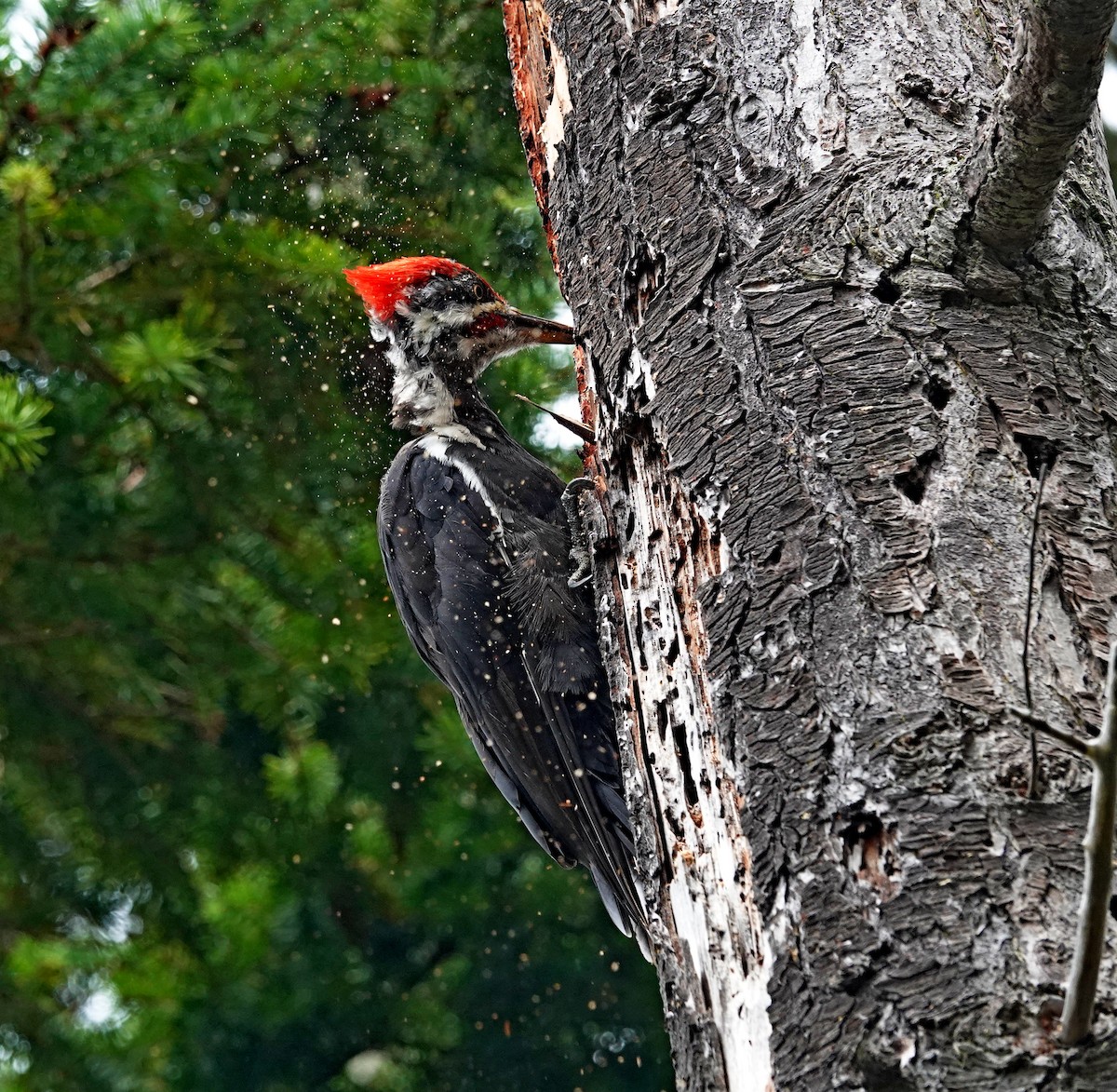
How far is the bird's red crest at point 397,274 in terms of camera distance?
3.02 metres

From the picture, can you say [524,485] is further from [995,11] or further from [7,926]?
[7,926]

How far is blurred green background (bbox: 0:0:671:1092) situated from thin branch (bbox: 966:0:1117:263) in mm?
1868

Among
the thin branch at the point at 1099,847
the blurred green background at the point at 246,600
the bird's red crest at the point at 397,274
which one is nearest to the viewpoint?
the thin branch at the point at 1099,847

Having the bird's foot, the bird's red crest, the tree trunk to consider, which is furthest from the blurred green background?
the tree trunk

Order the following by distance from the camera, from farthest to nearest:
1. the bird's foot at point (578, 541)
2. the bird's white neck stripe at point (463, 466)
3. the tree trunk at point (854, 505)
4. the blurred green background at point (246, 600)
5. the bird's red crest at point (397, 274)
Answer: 1. the bird's red crest at point (397, 274)
2. the blurred green background at point (246, 600)
3. the bird's white neck stripe at point (463, 466)
4. the bird's foot at point (578, 541)
5. the tree trunk at point (854, 505)

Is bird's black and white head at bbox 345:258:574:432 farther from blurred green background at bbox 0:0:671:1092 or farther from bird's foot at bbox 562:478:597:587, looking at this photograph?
bird's foot at bbox 562:478:597:587

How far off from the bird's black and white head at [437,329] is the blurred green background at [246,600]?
14 centimetres

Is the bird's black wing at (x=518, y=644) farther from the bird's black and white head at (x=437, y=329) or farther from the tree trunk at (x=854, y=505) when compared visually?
the tree trunk at (x=854, y=505)

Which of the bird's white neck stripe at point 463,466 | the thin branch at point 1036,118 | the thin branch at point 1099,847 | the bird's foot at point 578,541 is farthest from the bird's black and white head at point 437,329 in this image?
the thin branch at point 1099,847

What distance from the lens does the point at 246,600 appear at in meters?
3.20

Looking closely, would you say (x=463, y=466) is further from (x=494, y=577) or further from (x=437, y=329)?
(x=437, y=329)

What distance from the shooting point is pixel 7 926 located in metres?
3.74

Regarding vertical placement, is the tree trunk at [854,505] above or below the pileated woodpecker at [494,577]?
above

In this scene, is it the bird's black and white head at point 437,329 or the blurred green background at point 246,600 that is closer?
the blurred green background at point 246,600
